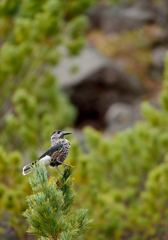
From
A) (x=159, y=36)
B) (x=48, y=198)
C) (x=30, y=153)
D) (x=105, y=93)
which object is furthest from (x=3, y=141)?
(x=159, y=36)

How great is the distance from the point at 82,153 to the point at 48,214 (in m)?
3.93

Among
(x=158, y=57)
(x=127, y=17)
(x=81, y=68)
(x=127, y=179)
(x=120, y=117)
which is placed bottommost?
(x=127, y=179)

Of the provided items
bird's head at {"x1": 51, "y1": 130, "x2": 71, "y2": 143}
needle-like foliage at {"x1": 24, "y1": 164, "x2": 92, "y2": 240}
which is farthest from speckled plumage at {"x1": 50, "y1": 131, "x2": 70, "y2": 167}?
needle-like foliage at {"x1": 24, "y1": 164, "x2": 92, "y2": 240}

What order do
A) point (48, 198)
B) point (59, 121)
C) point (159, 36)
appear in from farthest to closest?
point (159, 36), point (59, 121), point (48, 198)

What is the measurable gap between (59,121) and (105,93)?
14.4ft

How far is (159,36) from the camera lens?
669 inches

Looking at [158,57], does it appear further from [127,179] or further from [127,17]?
[127,179]

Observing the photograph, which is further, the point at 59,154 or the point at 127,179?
the point at 127,179

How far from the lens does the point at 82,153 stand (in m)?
5.98

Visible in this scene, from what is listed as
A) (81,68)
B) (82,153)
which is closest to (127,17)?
(81,68)

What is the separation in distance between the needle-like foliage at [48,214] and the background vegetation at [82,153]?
6.21ft

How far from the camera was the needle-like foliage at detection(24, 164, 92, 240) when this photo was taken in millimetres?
2047

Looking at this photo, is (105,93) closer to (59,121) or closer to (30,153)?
(59,121)

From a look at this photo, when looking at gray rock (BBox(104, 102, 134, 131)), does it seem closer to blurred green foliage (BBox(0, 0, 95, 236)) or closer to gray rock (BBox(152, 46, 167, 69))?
gray rock (BBox(152, 46, 167, 69))
